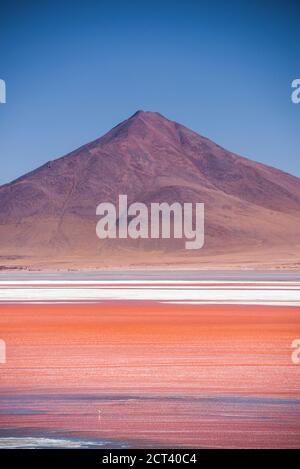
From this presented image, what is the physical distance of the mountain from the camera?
141m

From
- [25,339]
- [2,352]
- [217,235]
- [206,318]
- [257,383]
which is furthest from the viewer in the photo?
[217,235]

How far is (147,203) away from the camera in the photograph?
172 meters

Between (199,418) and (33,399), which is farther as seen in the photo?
(33,399)

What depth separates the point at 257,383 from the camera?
35.5ft

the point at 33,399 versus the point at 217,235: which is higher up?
the point at 217,235

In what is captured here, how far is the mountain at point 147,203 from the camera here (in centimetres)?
14062

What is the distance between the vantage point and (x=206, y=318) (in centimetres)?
2025

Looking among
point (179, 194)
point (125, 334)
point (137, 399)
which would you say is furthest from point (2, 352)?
point (179, 194)

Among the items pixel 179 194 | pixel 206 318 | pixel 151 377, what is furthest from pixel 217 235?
pixel 151 377

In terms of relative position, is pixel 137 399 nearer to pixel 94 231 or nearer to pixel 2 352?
pixel 2 352
